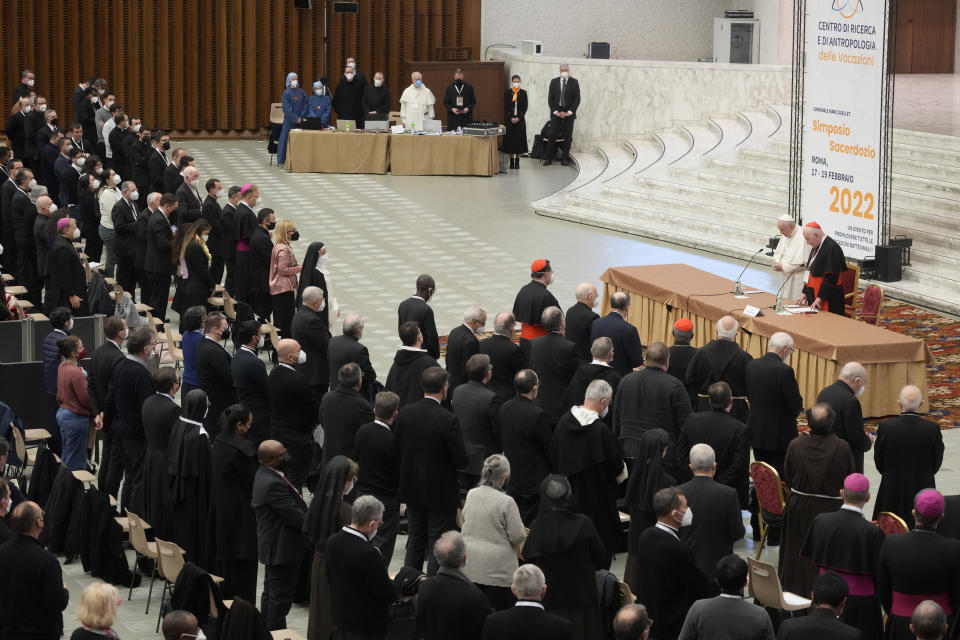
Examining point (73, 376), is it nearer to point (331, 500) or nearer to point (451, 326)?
point (331, 500)

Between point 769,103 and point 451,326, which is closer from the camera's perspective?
point 451,326

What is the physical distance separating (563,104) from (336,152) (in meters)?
4.33

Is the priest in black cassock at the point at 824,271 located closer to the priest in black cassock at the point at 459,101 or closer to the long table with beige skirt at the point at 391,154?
the long table with beige skirt at the point at 391,154

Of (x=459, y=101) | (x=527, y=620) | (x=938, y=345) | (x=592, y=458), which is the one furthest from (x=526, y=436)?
(x=459, y=101)

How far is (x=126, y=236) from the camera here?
15109 millimetres

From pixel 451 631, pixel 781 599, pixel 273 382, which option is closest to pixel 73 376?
pixel 273 382

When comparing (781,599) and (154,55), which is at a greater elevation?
(154,55)

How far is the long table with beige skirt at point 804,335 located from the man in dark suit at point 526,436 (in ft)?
12.4

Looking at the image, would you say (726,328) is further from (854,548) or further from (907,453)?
(854,548)

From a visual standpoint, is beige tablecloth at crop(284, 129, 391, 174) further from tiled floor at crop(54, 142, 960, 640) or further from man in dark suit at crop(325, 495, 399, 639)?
man in dark suit at crop(325, 495, 399, 639)

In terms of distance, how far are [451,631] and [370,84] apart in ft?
75.9

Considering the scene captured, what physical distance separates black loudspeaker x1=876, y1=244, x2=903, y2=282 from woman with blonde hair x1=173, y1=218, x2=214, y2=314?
790cm

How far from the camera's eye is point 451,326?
1467cm

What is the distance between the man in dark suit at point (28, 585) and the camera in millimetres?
6781
